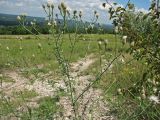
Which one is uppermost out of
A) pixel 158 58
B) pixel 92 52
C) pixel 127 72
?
pixel 158 58

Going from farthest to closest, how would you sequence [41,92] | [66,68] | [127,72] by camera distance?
[41,92] < [127,72] < [66,68]

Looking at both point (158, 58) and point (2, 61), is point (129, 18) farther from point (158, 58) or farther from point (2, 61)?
point (2, 61)

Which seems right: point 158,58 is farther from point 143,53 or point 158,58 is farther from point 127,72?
point 127,72

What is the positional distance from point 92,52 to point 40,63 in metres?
5.13

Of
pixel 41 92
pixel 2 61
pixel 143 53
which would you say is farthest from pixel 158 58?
pixel 2 61

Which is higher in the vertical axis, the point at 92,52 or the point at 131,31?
the point at 131,31

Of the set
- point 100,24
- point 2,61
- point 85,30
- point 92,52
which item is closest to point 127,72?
point 100,24

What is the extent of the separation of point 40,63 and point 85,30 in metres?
10.8

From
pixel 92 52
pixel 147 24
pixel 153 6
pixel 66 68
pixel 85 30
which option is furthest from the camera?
pixel 92 52

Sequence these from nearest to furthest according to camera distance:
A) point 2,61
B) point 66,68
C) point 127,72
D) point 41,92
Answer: point 66,68
point 127,72
point 41,92
point 2,61

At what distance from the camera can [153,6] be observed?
206 inches

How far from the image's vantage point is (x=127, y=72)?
657 centimetres

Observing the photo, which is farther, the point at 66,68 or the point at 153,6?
the point at 153,6

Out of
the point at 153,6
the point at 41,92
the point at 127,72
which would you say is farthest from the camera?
the point at 41,92
